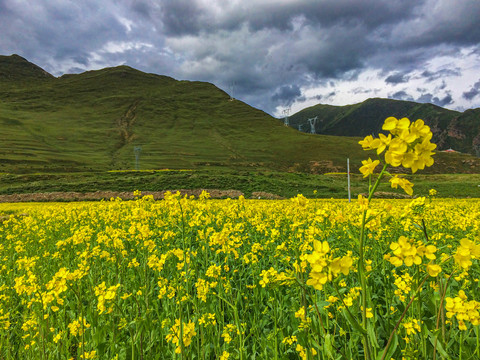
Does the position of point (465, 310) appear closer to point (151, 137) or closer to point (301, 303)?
point (301, 303)

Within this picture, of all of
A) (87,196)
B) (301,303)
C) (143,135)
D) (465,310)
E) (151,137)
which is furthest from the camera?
(143,135)

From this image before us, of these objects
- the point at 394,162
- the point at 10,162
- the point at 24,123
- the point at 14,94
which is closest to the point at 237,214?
the point at 394,162

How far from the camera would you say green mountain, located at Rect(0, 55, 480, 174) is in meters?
85.3

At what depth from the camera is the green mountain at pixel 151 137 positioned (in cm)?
8531

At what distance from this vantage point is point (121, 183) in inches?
1324

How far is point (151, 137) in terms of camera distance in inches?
4938

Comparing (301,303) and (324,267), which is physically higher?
(324,267)

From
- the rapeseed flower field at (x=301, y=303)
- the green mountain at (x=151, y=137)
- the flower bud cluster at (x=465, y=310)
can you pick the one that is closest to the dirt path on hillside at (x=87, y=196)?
the rapeseed flower field at (x=301, y=303)

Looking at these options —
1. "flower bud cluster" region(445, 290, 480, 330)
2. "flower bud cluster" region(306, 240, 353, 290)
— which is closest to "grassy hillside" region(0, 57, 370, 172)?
"flower bud cluster" region(306, 240, 353, 290)

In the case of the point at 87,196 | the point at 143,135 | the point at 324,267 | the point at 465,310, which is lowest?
the point at 87,196

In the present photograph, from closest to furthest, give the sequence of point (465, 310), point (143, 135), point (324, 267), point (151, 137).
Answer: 1. point (324, 267)
2. point (465, 310)
3. point (151, 137)
4. point (143, 135)

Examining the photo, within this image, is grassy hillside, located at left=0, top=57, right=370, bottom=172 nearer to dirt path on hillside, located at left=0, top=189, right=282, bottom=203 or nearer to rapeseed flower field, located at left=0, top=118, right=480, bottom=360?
dirt path on hillside, located at left=0, top=189, right=282, bottom=203

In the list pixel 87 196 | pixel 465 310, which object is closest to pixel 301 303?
pixel 465 310

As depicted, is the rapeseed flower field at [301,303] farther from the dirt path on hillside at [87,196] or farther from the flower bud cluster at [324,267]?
the dirt path on hillside at [87,196]
